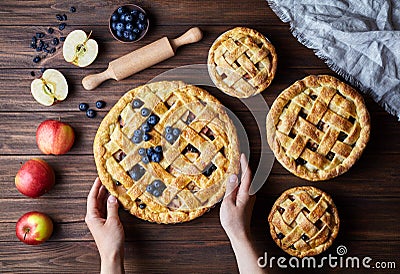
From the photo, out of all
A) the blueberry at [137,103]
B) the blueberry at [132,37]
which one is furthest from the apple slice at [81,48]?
the blueberry at [137,103]

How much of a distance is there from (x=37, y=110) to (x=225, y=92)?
83 cm

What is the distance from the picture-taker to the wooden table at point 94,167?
7.51 feet

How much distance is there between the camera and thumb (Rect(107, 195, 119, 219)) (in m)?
2.20

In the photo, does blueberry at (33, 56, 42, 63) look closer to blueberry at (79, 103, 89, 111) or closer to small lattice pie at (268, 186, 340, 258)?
blueberry at (79, 103, 89, 111)

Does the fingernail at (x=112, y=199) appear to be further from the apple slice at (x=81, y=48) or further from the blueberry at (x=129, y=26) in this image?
the blueberry at (x=129, y=26)

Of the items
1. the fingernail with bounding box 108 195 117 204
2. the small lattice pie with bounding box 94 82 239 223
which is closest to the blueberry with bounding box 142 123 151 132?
the small lattice pie with bounding box 94 82 239 223

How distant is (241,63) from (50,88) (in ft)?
2.73

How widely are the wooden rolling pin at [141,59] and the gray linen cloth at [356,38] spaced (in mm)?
416

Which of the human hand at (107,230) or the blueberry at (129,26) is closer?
the human hand at (107,230)

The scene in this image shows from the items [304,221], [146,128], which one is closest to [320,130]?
[304,221]

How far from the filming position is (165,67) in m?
2.32

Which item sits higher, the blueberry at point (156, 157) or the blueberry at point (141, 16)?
the blueberry at point (141, 16)

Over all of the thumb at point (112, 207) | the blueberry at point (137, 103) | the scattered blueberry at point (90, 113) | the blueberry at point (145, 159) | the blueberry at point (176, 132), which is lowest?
the thumb at point (112, 207)

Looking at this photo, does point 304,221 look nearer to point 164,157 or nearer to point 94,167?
point 164,157
